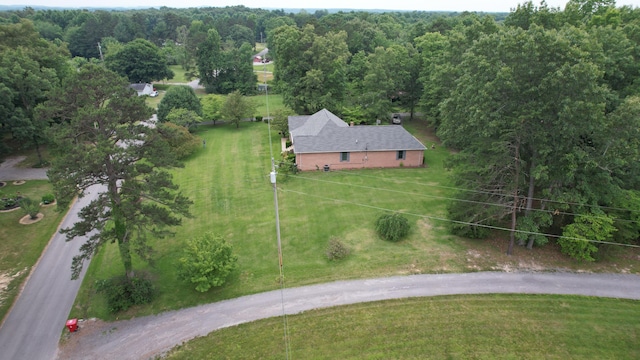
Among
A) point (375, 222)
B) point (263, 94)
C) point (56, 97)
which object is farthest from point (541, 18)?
point (263, 94)

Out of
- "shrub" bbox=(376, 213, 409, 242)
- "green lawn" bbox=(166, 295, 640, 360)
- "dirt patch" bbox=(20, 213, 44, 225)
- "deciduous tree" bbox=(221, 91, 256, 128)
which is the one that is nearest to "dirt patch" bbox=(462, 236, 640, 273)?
"green lawn" bbox=(166, 295, 640, 360)

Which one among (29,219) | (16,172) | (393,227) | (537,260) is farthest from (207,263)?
(16,172)

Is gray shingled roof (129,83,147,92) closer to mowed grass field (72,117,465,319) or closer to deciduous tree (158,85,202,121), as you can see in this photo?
deciduous tree (158,85,202,121)

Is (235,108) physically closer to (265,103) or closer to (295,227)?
(265,103)

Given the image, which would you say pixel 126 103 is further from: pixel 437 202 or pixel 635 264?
pixel 635 264

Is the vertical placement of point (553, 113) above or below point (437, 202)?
above

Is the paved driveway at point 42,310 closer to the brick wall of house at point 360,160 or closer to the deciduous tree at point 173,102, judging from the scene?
the brick wall of house at point 360,160

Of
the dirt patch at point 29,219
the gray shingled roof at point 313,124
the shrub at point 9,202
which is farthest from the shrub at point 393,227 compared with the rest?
the shrub at point 9,202

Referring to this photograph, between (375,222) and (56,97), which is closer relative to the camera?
(56,97)
